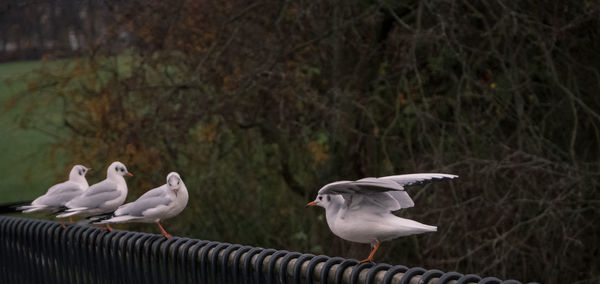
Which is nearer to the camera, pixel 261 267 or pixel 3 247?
pixel 261 267

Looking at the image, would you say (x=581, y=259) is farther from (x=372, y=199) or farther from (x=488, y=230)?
(x=372, y=199)

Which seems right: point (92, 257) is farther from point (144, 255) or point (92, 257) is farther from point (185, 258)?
point (185, 258)

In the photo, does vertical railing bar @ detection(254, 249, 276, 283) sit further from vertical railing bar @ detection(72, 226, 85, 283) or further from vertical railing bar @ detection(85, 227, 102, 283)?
vertical railing bar @ detection(72, 226, 85, 283)

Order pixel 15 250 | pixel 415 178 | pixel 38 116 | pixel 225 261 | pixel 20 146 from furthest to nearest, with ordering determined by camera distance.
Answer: pixel 20 146
pixel 38 116
pixel 15 250
pixel 225 261
pixel 415 178

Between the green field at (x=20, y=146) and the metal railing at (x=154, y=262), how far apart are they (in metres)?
3.79

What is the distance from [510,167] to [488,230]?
0.47 meters

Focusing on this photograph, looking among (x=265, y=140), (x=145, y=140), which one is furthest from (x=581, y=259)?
(x=145, y=140)

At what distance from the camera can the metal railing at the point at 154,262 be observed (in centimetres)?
178

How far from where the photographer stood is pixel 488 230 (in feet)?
17.8

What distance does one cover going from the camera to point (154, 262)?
249 centimetres

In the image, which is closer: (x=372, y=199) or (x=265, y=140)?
(x=372, y=199)

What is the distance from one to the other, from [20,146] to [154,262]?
264 inches

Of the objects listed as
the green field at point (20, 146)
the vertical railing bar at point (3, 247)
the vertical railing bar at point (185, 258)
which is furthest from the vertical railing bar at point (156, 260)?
the green field at point (20, 146)

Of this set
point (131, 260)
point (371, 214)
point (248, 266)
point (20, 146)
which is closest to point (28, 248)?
point (131, 260)
